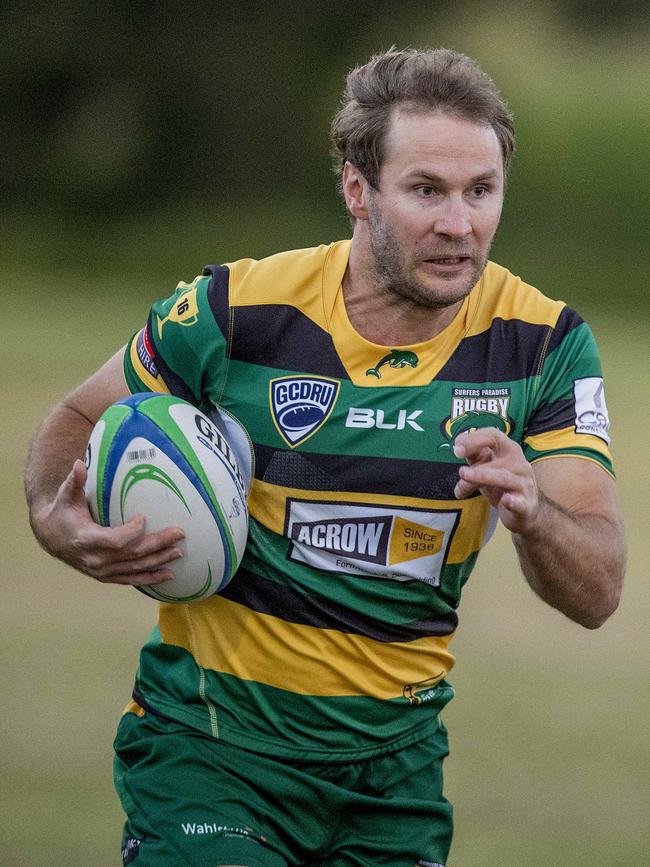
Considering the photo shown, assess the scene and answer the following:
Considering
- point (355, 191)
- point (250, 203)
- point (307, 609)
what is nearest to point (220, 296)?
point (355, 191)

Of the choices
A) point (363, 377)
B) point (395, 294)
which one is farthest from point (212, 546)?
point (395, 294)

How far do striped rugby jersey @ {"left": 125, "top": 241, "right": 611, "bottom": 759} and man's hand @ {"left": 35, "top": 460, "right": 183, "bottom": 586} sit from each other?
0.26 m

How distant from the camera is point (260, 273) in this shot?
11.1ft

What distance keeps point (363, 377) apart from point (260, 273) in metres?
0.36

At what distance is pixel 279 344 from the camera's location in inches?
131

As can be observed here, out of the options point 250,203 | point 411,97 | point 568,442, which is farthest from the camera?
point 250,203

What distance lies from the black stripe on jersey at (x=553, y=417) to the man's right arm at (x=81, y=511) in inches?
33.4

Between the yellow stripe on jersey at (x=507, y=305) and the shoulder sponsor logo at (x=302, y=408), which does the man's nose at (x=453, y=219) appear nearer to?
the yellow stripe on jersey at (x=507, y=305)

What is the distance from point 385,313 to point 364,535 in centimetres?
53

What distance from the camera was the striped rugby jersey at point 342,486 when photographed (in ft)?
10.6

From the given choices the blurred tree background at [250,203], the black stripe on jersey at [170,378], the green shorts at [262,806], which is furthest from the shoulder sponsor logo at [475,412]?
the blurred tree background at [250,203]

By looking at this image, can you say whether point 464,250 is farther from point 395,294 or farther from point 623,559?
point 623,559

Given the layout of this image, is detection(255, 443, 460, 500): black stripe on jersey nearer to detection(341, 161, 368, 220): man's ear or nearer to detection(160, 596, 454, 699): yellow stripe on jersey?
detection(160, 596, 454, 699): yellow stripe on jersey

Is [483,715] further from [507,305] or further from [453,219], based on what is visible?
[453,219]
